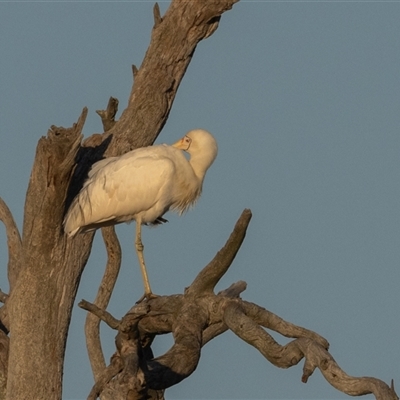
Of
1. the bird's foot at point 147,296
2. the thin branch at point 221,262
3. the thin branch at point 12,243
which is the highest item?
the thin branch at point 12,243

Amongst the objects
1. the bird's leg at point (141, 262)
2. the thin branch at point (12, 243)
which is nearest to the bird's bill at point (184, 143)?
the bird's leg at point (141, 262)

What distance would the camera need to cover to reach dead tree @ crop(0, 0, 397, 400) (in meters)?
8.88

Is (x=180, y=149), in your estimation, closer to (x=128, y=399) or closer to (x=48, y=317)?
(x=48, y=317)

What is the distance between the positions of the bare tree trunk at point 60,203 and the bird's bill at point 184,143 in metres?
0.67

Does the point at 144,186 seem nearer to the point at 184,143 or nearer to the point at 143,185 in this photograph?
the point at 143,185

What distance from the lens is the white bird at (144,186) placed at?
12.2 metres

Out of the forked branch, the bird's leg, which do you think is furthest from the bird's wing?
the forked branch

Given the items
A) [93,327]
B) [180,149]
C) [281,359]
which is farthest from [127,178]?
[281,359]

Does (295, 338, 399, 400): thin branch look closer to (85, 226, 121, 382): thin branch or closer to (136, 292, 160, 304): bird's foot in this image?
(136, 292, 160, 304): bird's foot

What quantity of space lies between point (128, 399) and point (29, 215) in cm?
289

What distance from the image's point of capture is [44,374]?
1144 cm

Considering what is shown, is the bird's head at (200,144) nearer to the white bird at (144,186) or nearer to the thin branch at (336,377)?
the white bird at (144,186)

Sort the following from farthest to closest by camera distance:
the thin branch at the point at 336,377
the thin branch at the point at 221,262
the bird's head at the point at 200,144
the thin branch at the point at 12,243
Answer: the bird's head at the point at 200,144
the thin branch at the point at 12,243
the thin branch at the point at 221,262
the thin branch at the point at 336,377

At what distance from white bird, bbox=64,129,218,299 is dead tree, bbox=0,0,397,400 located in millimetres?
203
